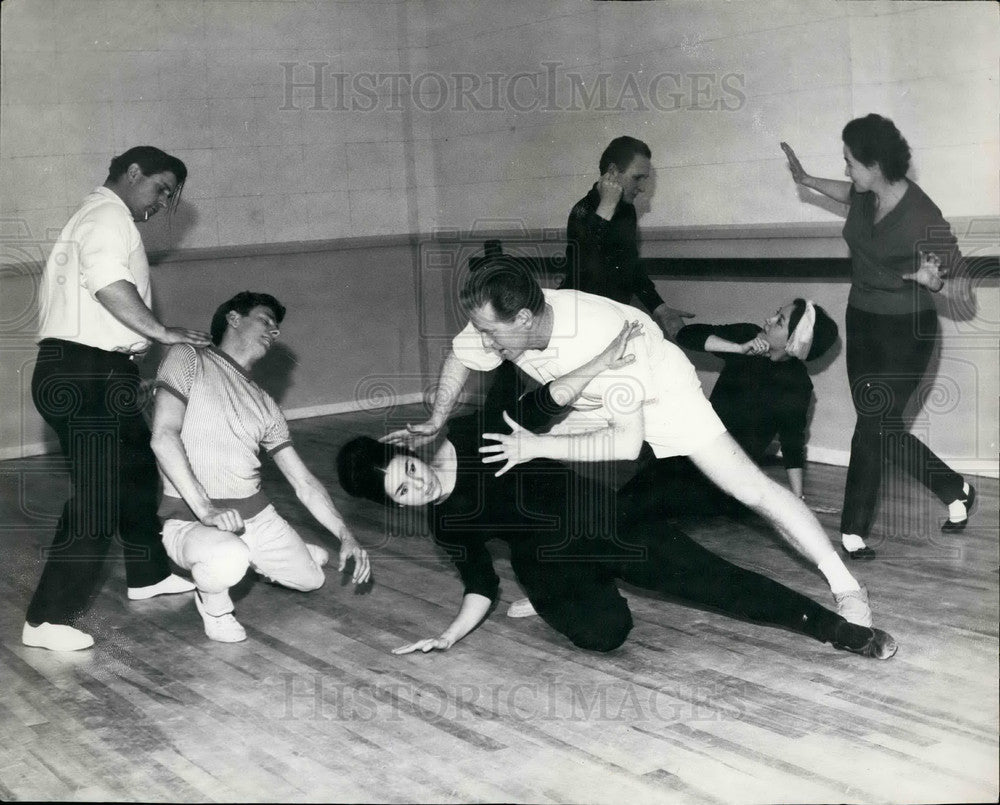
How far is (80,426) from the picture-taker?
2971 mm

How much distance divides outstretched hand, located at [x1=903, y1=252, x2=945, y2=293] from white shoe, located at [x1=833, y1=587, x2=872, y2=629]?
85 cm

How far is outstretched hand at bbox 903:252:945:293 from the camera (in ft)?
9.99

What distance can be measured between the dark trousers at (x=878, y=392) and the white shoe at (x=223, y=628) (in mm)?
1771

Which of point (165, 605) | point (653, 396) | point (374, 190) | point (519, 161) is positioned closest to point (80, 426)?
point (165, 605)

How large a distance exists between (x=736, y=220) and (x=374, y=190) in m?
2.52

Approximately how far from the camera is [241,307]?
10.7 feet

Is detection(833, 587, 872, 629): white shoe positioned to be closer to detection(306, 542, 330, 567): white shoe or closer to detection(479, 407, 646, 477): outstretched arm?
detection(479, 407, 646, 477): outstretched arm

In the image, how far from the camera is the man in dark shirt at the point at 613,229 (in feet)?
13.3

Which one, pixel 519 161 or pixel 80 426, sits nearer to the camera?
pixel 80 426

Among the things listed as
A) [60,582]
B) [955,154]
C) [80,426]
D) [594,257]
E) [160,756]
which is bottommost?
[160,756]

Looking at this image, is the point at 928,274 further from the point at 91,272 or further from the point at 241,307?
the point at 91,272

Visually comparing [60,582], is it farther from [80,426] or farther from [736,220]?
[736,220]

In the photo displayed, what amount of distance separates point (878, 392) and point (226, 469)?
194 cm

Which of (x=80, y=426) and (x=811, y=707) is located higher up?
(x=80, y=426)
